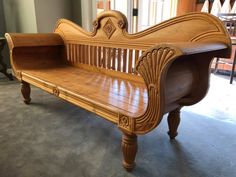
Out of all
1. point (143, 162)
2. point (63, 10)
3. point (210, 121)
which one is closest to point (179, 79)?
point (143, 162)

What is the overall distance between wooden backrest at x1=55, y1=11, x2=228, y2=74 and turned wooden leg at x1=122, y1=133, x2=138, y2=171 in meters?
0.62

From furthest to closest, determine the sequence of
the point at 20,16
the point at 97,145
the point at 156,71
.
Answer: the point at 20,16 < the point at 97,145 < the point at 156,71

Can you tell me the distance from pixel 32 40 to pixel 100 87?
40.3 inches

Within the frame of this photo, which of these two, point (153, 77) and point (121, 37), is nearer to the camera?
point (153, 77)

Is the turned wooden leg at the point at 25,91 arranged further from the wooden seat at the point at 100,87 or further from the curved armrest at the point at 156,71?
the curved armrest at the point at 156,71

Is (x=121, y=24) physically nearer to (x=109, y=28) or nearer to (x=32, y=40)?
(x=109, y=28)

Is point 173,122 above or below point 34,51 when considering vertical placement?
below

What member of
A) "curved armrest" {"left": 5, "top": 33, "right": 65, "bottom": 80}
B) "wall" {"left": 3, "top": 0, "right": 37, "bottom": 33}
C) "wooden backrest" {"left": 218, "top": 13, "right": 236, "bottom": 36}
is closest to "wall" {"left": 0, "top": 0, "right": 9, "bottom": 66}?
"wall" {"left": 3, "top": 0, "right": 37, "bottom": 33}

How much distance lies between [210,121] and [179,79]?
0.95 m

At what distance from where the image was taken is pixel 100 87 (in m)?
1.50

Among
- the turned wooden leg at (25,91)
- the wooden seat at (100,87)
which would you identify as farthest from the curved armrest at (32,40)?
the turned wooden leg at (25,91)

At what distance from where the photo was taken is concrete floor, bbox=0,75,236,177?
1.22 meters

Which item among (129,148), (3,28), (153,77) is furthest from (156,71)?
(3,28)

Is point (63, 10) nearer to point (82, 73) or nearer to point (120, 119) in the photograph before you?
point (82, 73)
